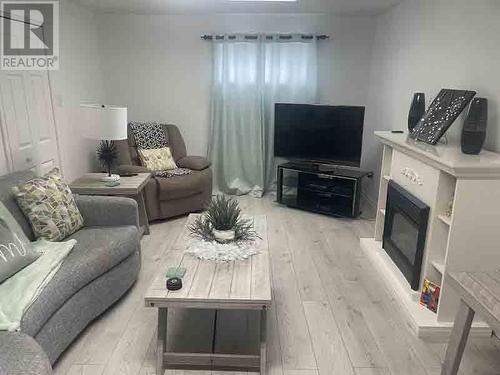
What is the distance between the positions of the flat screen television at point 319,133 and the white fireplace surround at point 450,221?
1599 millimetres

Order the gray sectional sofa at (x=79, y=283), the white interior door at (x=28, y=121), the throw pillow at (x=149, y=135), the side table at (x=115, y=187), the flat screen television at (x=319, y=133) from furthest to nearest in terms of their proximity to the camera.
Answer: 1. the throw pillow at (x=149, y=135)
2. the flat screen television at (x=319, y=133)
3. the side table at (x=115, y=187)
4. the white interior door at (x=28, y=121)
5. the gray sectional sofa at (x=79, y=283)

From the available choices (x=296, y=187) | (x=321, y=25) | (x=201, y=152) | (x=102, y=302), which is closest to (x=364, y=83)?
(x=321, y=25)

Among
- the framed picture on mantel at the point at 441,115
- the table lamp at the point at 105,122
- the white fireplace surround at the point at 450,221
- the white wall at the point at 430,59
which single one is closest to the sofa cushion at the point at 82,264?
the table lamp at the point at 105,122

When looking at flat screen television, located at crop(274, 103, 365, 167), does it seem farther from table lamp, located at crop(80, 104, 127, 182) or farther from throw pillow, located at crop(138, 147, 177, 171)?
table lamp, located at crop(80, 104, 127, 182)

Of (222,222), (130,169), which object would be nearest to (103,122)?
(130,169)

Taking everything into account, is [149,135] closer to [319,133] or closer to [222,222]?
[319,133]

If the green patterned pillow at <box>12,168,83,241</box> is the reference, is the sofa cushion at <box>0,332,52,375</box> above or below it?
below

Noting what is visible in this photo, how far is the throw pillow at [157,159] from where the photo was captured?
172 inches

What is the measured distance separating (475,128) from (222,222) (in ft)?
5.25

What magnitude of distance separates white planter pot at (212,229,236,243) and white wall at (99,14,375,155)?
3.01 metres

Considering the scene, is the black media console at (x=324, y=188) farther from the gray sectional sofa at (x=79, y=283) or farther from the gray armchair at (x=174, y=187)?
the gray sectional sofa at (x=79, y=283)

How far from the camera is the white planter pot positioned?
7.52 ft

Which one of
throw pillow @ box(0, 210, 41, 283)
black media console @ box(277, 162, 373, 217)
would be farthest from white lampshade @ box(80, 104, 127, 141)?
black media console @ box(277, 162, 373, 217)

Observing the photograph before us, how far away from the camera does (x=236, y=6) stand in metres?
4.20
